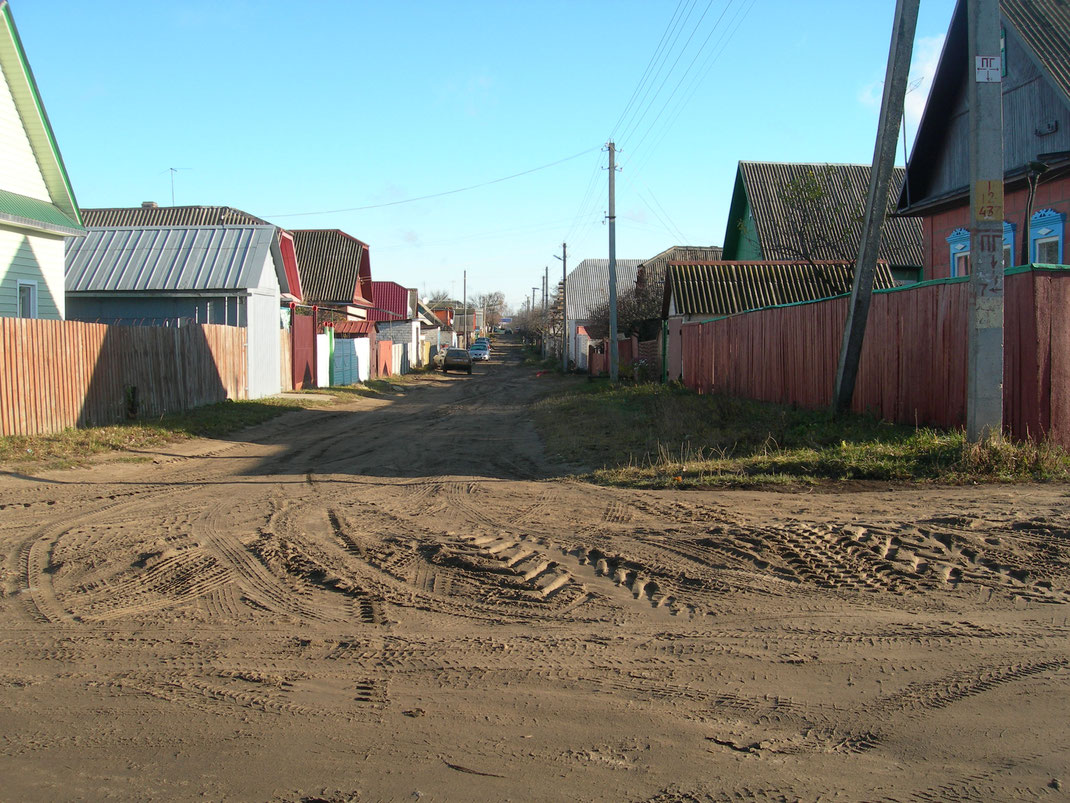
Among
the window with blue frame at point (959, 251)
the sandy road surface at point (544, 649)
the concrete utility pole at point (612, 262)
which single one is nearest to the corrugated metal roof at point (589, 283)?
the concrete utility pole at point (612, 262)

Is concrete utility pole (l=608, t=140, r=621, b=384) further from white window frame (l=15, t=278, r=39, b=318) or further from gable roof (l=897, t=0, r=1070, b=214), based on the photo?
white window frame (l=15, t=278, r=39, b=318)

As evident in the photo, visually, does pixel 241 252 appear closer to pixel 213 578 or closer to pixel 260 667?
pixel 213 578

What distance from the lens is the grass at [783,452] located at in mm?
8531

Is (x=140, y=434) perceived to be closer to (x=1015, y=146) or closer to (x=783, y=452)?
(x=783, y=452)

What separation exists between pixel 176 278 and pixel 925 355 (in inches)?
698

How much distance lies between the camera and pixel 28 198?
637 inches

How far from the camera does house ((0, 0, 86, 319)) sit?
15.4 metres

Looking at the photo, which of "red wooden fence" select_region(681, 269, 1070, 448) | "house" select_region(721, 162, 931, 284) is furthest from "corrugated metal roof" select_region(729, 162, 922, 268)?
"red wooden fence" select_region(681, 269, 1070, 448)

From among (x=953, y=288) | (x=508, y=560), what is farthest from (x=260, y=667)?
(x=953, y=288)

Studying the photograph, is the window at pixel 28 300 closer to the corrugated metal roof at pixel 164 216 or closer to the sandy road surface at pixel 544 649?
the sandy road surface at pixel 544 649

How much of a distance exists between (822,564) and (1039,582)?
4.22 ft

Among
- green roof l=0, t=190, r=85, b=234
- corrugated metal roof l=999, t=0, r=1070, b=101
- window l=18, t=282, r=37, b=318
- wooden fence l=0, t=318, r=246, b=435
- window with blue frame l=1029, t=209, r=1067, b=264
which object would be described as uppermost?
corrugated metal roof l=999, t=0, r=1070, b=101

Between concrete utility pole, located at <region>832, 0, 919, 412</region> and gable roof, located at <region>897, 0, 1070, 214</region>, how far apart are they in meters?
2.33

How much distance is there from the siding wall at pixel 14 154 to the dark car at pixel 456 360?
3158 cm
